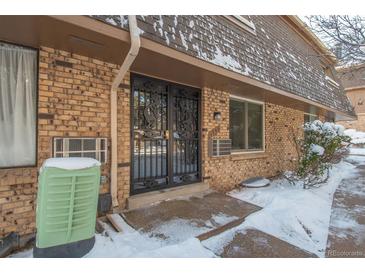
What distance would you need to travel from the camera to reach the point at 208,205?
435 cm

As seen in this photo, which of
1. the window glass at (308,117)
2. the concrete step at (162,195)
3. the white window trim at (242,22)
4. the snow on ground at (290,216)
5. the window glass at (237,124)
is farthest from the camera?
the window glass at (308,117)

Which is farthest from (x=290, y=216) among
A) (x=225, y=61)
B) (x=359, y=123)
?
(x=359, y=123)

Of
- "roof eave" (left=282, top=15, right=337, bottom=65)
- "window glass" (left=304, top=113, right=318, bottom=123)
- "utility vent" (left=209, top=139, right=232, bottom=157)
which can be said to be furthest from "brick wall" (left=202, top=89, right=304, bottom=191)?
"roof eave" (left=282, top=15, right=337, bottom=65)

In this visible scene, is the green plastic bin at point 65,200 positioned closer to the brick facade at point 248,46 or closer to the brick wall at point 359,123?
the brick facade at point 248,46

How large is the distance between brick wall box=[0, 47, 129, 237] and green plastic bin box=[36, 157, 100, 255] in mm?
829

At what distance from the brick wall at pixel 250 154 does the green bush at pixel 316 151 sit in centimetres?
103

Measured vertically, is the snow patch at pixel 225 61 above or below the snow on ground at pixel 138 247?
above

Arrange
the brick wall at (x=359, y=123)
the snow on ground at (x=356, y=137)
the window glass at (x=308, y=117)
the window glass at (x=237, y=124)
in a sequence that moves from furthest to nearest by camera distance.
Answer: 1. the brick wall at (x=359, y=123)
2. the snow on ground at (x=356, y=137)
3. the window glass at (x=308, y=117)
4. the window glass at (x=237, y=124)

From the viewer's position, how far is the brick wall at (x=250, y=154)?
5.46 metres

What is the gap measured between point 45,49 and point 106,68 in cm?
84

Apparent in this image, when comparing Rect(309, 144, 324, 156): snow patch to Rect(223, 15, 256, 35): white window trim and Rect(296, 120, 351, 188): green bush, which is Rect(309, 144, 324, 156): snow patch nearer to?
Rect(296, 120, 351, 188): green bush

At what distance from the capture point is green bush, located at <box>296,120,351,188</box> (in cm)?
628

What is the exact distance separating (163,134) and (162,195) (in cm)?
115

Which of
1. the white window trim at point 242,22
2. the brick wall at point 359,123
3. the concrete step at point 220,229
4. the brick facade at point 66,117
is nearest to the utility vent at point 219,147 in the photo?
the concrete step at point 220,229
